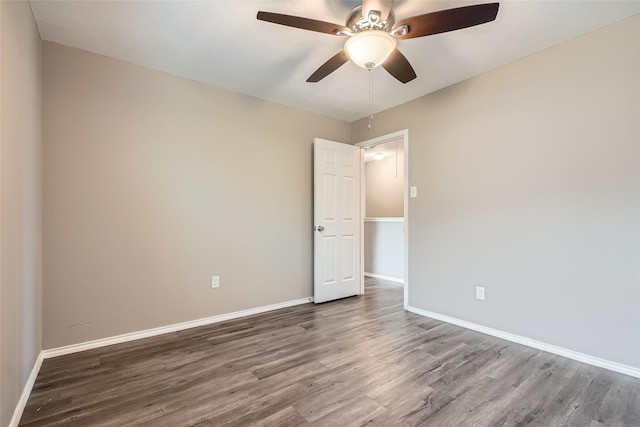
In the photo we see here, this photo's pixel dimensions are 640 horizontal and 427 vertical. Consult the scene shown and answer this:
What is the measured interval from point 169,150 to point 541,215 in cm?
341

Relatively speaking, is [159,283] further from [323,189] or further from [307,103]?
[307,103]

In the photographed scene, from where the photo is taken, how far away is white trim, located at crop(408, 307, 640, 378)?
6.64 ft

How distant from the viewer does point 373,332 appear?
277 cm

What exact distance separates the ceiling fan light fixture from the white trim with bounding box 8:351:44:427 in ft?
8.95

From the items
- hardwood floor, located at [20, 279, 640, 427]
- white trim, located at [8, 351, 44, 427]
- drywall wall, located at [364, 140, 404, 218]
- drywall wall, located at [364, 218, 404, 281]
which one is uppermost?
drywall wall, located at [364, 140, 404, 218]

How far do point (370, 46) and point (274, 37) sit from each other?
35.0 inches

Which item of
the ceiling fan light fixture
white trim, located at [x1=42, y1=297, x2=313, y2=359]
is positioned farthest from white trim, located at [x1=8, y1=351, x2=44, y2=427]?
the ceiling fan light fixture

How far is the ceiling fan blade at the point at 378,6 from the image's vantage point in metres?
1.56

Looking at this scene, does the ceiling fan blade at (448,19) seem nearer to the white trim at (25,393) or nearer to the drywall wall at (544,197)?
the drywall wall at (544,197)

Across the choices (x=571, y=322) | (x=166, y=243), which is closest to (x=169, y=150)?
(x=166, y=243)

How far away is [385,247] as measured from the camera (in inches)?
210

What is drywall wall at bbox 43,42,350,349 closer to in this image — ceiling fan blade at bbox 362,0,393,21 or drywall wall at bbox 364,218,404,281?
ceiling fan blade at bbox 362,0,393,21

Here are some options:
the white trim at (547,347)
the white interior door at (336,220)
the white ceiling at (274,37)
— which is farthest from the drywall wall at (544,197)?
the white interior door at (336,220)

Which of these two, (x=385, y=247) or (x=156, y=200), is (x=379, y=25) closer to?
(x=156, y=200)
